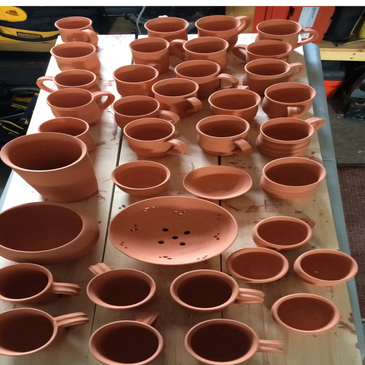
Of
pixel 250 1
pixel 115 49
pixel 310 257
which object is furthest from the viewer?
pixel 250 1

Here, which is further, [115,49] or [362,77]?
[362,77]

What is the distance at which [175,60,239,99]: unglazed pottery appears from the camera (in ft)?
3.51

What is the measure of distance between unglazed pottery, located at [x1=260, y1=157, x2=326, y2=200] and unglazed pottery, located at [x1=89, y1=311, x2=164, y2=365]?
0.40m

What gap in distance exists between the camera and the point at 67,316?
0.62 m

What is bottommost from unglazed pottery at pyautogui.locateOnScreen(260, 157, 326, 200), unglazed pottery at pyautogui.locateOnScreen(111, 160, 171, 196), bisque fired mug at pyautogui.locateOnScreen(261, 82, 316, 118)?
unglazed pottery at pyautogui.locateOnScreen(111, 160, 171, 196)

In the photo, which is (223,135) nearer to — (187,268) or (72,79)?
(187,268)

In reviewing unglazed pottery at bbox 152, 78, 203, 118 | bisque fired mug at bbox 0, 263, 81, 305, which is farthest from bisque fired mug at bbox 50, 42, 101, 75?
bisque fired mug at bbox 0, 263, 81, 305

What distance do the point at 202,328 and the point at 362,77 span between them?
6.17 feet

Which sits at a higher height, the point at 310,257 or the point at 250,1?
the point at 250,1

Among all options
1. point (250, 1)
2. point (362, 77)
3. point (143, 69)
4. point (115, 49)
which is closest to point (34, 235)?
point (143, 69)

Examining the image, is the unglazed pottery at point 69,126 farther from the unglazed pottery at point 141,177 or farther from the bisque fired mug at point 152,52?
the bisque fired mug at point 152,52

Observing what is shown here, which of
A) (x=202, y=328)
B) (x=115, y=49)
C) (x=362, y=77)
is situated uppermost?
(x=115, y=49)

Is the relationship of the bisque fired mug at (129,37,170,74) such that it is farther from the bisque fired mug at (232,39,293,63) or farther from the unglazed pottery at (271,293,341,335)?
the unglazed pottery at (271,293,341,335)

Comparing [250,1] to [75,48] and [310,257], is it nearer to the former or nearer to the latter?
[75,48]
